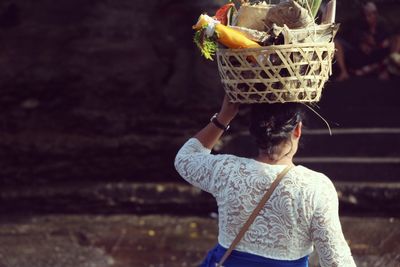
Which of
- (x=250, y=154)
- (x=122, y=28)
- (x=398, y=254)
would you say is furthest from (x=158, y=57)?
(x=398, y=254)

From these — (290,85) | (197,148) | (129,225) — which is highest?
(290,85)

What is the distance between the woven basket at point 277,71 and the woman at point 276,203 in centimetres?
7

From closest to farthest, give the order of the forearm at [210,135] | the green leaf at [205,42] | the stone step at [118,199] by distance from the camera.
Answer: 1. the green leaf at [205,42]
2. the forearm at [210,135]
3. the stone step at [118,199]

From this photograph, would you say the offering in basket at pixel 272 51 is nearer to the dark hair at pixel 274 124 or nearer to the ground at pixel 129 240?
the dark hair at pixel 274 124

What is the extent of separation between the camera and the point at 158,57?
24.5 feet

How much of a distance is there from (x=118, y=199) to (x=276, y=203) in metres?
4.80

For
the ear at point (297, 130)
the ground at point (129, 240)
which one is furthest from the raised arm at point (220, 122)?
the ground at point (129, 240)

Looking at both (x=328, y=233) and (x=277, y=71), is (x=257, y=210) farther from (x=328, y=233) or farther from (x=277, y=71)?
(x=277, y=71)

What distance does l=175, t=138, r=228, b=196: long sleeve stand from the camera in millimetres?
3031

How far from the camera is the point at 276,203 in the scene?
2.88 m

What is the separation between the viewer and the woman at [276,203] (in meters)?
2.81

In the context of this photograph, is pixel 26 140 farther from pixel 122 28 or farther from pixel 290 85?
pixel 290 85

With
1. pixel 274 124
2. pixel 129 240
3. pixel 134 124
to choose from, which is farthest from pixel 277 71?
pixel 134 124

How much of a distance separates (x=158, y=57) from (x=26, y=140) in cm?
148
